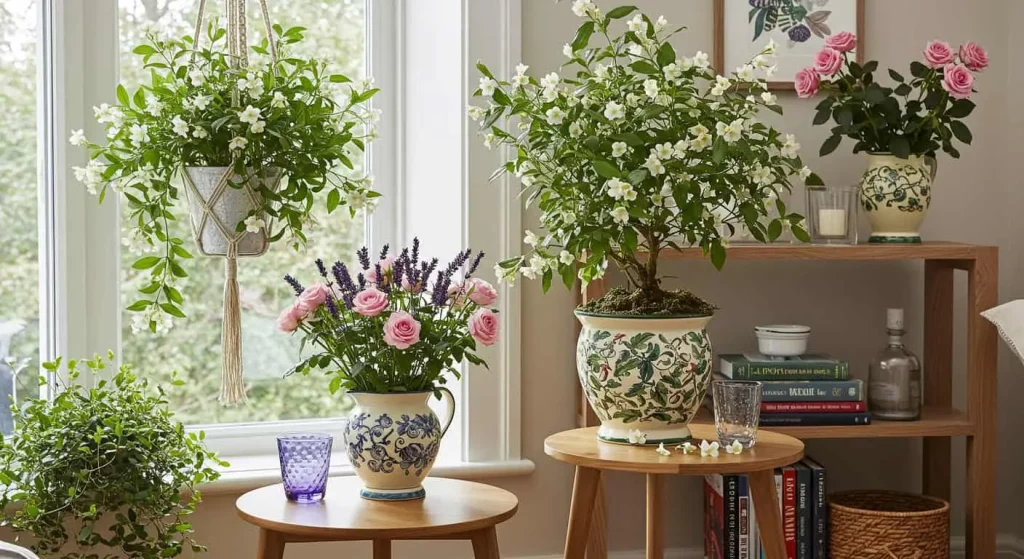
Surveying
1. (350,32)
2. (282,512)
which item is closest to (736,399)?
(282,512)

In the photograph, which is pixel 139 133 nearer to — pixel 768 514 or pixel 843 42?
pixel 768 514

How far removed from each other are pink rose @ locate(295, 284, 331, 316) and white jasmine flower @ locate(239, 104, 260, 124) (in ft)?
1.02

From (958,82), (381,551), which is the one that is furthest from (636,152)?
(958,82)

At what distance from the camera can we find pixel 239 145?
2.09 m

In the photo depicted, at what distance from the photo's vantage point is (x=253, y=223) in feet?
7.00

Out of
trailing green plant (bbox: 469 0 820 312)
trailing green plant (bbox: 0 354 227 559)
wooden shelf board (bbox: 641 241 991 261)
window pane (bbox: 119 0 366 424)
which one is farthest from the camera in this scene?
window pane (bbox: 119 0 366 424)

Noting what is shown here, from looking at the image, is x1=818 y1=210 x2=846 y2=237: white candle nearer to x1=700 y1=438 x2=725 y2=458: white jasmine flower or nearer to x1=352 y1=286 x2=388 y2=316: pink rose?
x1=700 y1=438 x2=725 y2=458: white jasmine flower

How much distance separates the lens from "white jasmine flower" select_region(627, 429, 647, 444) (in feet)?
6.83

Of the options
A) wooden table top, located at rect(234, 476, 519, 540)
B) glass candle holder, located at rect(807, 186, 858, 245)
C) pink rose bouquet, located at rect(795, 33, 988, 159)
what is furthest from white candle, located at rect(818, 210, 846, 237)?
wooden table top, located at rect(234, 476, 519, 540)

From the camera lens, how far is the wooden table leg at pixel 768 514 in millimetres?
2004

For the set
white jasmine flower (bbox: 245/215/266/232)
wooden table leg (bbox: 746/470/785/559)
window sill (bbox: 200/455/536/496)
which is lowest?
window sill (bbox: 200/455/536/496)

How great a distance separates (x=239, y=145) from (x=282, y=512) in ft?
2.07

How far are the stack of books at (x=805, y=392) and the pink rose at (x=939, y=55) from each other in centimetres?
68

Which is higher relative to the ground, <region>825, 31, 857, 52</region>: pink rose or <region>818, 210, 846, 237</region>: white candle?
<region>825, 31, 857, 52</region>: pink rose
